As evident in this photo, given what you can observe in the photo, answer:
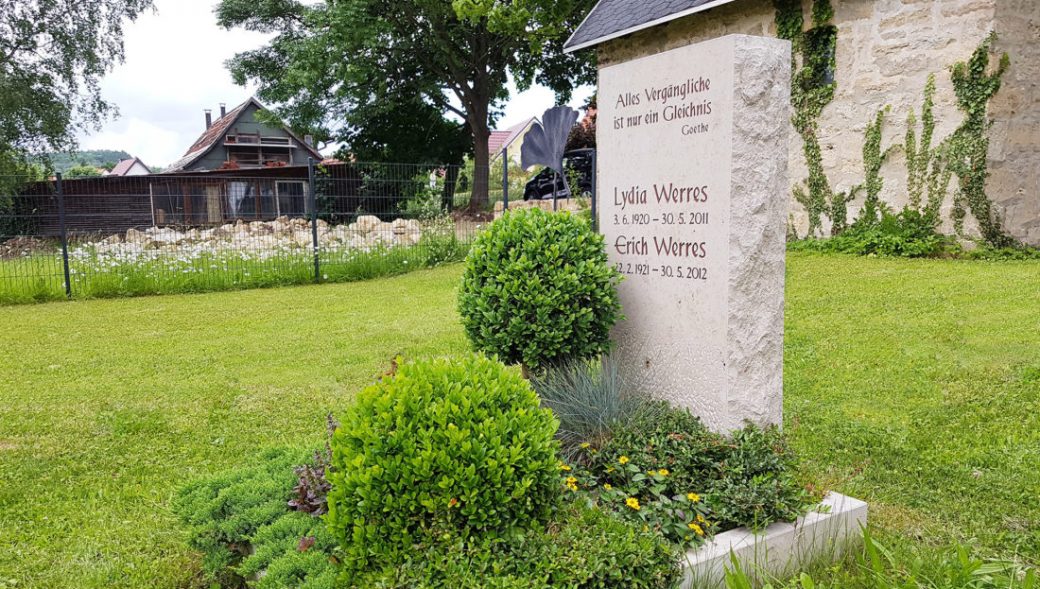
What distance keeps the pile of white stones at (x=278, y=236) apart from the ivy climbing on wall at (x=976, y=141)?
31.8 ft

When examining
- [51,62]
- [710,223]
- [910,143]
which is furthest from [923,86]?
[51,62]

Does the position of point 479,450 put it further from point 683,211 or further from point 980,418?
point 980,418

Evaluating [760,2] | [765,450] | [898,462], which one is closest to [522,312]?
[765,450]

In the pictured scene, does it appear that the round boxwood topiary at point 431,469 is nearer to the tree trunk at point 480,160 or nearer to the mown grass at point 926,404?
the mown grass at point 926,404

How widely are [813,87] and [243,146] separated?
3881cm

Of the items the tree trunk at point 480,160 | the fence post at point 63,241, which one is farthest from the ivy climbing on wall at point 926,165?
the tree trunk at point 480,160

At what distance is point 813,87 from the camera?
44.2 ft

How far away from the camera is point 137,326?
364 inches

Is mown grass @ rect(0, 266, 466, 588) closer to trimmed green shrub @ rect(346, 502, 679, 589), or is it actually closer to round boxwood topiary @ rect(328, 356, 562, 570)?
round boxwood topiary @ rect(328, 356, 562, 570)

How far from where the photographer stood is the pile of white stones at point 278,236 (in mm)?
13742

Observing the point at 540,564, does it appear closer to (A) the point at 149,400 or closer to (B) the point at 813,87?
(A) the point at 149,400

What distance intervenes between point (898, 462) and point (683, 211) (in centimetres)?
197

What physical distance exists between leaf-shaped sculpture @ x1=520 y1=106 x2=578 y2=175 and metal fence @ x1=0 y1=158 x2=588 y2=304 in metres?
0.83

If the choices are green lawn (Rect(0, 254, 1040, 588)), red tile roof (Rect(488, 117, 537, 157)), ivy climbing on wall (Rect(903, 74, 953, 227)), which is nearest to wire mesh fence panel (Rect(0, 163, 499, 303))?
green lawn (Rect(0, 254, 1040, 588))
